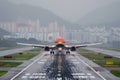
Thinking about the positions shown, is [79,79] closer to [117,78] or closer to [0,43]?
[117,78]

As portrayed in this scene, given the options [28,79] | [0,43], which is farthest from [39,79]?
[0,43]

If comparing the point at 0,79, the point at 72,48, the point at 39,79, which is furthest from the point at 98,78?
the point at 72,48

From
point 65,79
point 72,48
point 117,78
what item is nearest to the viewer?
point 65,79

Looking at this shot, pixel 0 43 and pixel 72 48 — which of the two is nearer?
pixel 72 48

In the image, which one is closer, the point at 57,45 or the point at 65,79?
the point at 65,79

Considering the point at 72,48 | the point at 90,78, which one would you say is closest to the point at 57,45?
the point at 72,48

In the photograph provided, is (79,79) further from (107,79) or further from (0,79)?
(0,79)

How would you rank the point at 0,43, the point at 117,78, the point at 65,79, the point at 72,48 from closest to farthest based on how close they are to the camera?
1. the point at 65,79
2. the point at 117,78
3. the point at 72,48
4. the point at 0,43

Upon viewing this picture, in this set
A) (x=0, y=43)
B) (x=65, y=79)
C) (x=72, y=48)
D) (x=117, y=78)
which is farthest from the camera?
(x=0, y=43)

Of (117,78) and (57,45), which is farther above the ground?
(57,45)
